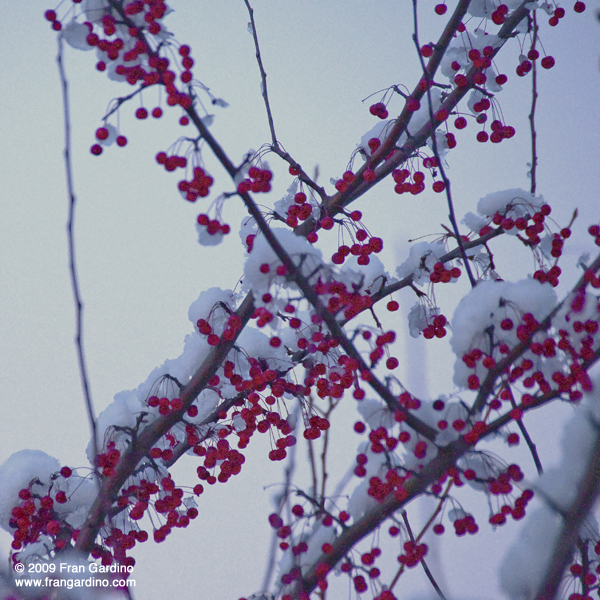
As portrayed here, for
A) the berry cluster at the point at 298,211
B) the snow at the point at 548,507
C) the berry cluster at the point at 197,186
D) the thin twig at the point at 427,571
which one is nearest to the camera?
the snow at the point at 548,507

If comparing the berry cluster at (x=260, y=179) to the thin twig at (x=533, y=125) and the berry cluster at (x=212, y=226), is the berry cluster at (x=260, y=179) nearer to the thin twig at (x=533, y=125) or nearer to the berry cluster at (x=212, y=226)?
the berry cluster at (x=212, y=226)

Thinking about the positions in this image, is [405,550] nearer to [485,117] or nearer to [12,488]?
[12,488]

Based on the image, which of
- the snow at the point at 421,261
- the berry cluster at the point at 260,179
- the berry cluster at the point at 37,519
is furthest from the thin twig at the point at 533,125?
the berry cluster at the point at 37,519

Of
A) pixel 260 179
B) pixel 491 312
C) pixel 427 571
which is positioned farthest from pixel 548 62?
pixel 427 571

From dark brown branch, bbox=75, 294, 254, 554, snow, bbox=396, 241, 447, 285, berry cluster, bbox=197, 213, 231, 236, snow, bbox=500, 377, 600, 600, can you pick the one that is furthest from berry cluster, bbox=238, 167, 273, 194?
snow, bbox=500, 377, 600, 600

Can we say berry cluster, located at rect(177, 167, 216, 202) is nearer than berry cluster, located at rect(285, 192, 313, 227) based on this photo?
Yes

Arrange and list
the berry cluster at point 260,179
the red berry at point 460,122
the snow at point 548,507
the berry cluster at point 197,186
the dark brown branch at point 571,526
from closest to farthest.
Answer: the dark brown branch at point 571,526 → the snow at point 548,507 → the berry cluster at point 197,186 → the berry cluster at point 260,179 → the red berry at point 460,122

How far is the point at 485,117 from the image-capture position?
2.70 meters

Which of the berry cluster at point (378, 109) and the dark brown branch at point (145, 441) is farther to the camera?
the berry cluster at point (378, 109)

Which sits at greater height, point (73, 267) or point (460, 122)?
point (460, 122)

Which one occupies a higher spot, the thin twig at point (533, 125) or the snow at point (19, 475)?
the thin twig at point (533, 125)

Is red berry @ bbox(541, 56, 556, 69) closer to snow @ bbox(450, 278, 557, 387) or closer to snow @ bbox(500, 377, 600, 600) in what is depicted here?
snow @ bbox(450, 278, 557, 387)

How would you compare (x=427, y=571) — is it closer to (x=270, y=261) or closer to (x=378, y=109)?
(x=270, y=261)

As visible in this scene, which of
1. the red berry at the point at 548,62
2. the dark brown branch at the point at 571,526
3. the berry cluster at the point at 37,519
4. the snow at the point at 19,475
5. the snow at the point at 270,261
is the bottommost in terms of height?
the dark brown branch at the point at 571,526
